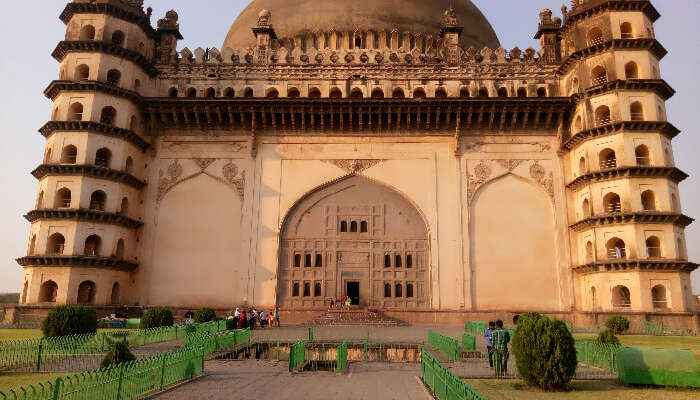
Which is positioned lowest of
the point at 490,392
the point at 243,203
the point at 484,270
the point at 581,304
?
the point at 490,392

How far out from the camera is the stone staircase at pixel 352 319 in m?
19.3

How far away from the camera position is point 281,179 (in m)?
22.1

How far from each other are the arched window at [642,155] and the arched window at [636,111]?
3.90 feet

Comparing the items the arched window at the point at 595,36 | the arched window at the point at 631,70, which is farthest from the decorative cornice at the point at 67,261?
the arched window at the point at 631,70

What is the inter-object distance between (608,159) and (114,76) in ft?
68.4

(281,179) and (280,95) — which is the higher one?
(280,95)

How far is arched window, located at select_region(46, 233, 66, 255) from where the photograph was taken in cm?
1939

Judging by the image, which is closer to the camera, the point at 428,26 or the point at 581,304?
the point at 581,304

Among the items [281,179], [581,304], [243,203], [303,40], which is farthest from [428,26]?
[581,304]

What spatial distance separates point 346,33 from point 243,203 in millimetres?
11104

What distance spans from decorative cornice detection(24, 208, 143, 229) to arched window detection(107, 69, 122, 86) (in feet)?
18.6

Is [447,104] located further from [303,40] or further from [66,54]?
[66,54]

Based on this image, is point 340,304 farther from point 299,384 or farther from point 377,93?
point 299,384

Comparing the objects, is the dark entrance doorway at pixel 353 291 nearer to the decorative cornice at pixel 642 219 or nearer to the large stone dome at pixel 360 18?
the decorative cornice at pixel 642 219
